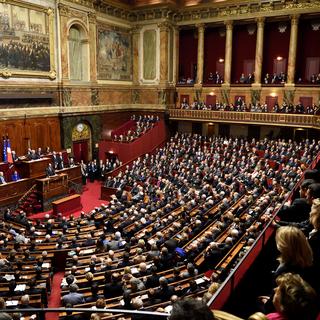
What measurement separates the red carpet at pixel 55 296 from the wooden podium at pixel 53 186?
6.42 meters

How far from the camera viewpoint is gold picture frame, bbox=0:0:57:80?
1574cm

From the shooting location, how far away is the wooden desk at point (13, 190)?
1450cm

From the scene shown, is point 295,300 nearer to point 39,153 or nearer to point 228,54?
point 39,153

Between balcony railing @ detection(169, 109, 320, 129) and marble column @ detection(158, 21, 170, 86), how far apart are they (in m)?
2.37

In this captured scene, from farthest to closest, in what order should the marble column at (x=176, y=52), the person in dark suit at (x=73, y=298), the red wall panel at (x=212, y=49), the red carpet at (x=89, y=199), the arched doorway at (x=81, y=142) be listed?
1. the red wall panel at (x=212, y=49)
2. the marble column at (x=176, y=52)
3. the arched doorway at (x=81, y=142)
4. the red carpet at (x=89, y=199)
5. the person in dark suit at (x=73, y=298)

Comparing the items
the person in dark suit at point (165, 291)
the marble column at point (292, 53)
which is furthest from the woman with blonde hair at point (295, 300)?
the marble column at point (292, 53)

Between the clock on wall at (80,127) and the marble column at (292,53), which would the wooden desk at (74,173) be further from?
the marble column at (292,53)

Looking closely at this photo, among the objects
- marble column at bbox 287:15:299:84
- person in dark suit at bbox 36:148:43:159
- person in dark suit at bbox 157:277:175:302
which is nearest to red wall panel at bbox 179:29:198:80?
marble column at bbox 287:15:299:84

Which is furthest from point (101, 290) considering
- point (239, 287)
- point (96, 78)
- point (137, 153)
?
point (96, 78)

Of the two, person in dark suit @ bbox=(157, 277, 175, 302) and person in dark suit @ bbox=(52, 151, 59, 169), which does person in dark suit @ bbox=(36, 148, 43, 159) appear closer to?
person in dark suit @ bbox=(52, 151, 59, 169)

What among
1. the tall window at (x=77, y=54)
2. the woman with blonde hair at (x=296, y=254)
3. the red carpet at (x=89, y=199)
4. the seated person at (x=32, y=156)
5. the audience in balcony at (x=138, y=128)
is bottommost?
the red carpet at (x=89, y=199)

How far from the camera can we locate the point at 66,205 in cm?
1477

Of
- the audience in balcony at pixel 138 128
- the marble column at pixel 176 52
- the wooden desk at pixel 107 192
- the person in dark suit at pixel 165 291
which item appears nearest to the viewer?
the person in dark suit at pixel 165 291

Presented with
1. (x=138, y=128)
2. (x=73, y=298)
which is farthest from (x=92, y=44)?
(x=73, y=298)
